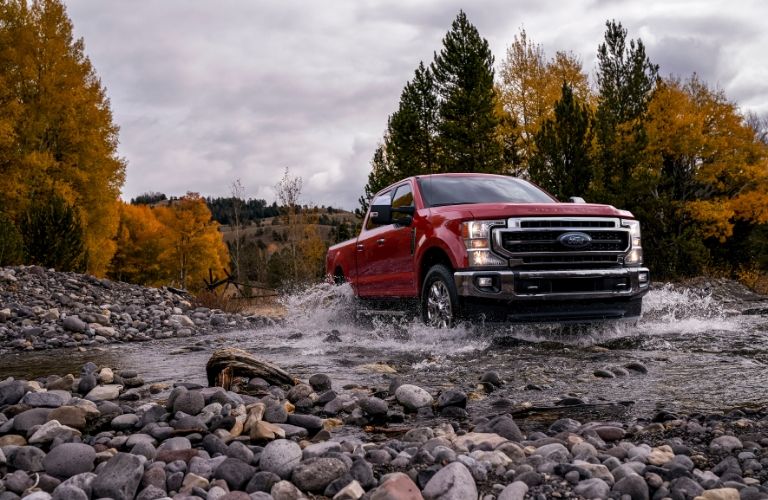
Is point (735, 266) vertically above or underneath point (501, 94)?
underneath

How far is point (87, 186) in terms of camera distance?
995 inches

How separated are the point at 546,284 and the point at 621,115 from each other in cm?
1958

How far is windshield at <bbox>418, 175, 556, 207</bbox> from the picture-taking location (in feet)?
23.7

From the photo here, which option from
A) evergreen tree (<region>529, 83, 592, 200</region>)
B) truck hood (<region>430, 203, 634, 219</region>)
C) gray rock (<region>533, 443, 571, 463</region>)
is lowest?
gray rock (<region>533, 443, 571, 463</region>)

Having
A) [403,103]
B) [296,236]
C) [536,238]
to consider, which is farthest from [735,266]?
[536,238]

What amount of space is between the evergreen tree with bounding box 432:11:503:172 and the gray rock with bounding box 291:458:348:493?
24.3 meters

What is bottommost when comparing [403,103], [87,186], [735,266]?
[735,266]

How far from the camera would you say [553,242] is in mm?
6016

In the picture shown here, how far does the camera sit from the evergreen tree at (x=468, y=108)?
25953 mm

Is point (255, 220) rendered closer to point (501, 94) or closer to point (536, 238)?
point (501, 94)

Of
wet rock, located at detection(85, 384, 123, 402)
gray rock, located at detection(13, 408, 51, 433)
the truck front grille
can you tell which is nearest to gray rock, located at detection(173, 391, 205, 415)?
gray rock, located at detection(13, 408, 51, 433)

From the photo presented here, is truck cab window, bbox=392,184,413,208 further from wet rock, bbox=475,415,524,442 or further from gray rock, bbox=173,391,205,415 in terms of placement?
wet rock, bbox=475,415,524,442

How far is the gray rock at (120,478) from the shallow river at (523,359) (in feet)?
6.60

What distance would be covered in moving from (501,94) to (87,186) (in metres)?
19.8
